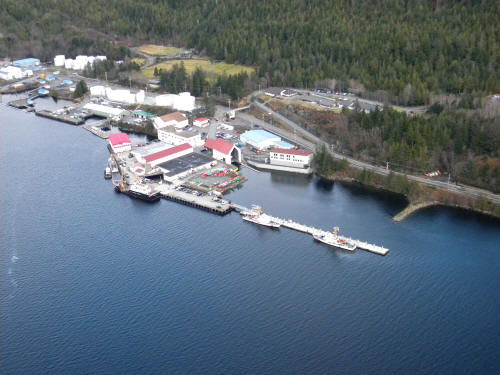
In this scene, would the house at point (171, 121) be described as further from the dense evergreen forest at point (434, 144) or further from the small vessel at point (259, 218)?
the small vessel at point (259, 218)

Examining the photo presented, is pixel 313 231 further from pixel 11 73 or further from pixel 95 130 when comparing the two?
pixel 11 73

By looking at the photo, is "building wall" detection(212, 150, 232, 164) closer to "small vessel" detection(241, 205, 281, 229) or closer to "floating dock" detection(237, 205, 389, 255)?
"floating dock" detection(237, 205, 389, 255)

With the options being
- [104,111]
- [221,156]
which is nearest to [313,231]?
[221,156]

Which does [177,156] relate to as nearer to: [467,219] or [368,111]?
[368,111]

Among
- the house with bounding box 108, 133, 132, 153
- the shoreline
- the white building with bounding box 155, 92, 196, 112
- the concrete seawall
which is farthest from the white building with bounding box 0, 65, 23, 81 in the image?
the concrete seawall

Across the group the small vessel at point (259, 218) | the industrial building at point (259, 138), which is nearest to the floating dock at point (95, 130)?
the industrial building at point (259, 138)

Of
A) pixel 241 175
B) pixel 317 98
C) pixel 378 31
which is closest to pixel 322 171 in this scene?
pixel 241 175
